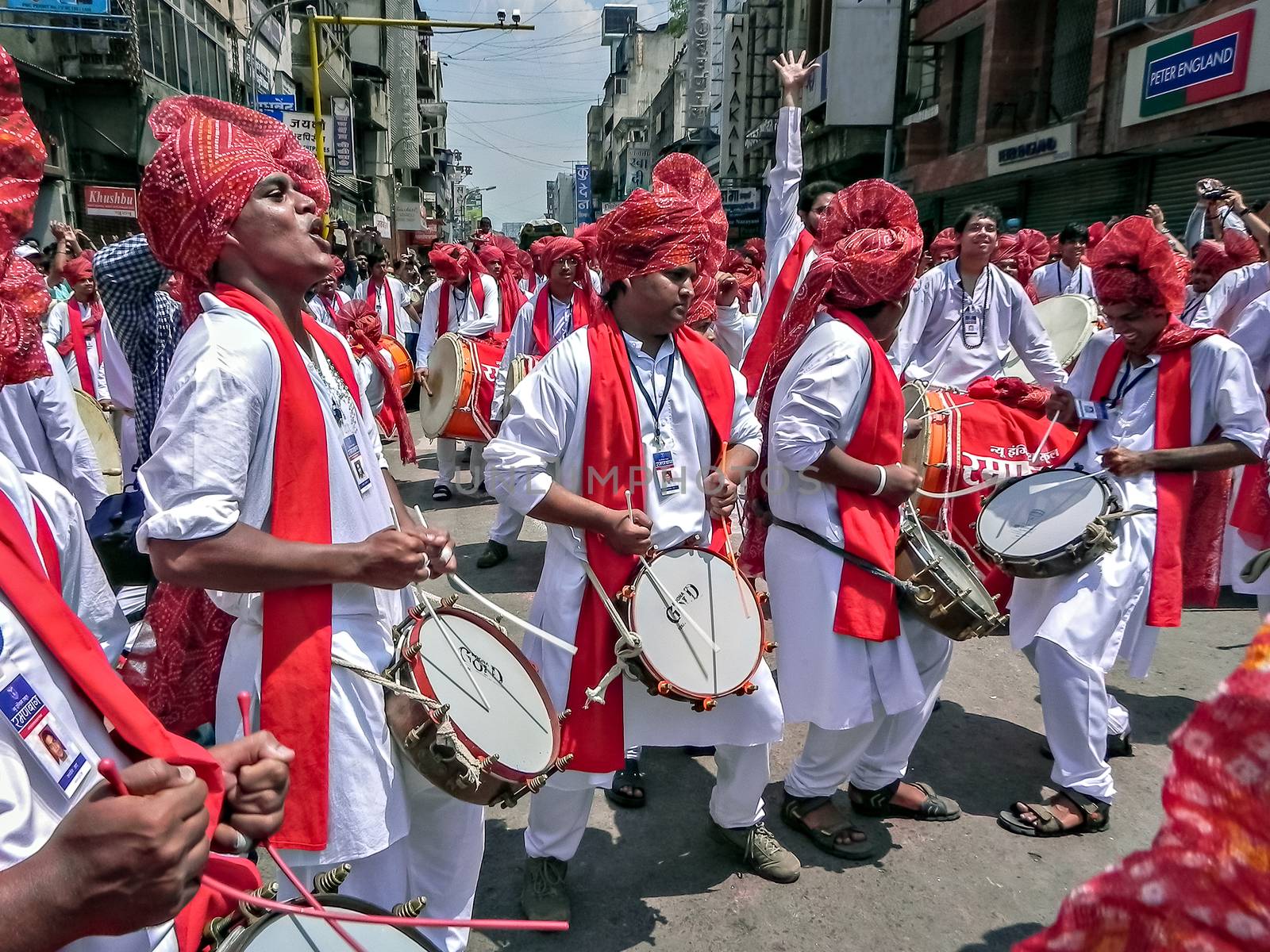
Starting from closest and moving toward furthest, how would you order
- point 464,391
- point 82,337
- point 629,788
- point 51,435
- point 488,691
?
point 488,691
point 629,788
point 51,435
point 464,391
point 82,337

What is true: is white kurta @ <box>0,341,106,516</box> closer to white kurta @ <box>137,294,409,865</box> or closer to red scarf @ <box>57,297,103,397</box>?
white kurta @ <box>137,294,409,865</box>

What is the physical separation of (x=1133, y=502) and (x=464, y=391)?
195 inches

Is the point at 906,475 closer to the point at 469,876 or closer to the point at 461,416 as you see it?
the point at 469,876

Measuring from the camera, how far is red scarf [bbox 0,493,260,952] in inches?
Answer: 42.4

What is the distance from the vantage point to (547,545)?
349cm

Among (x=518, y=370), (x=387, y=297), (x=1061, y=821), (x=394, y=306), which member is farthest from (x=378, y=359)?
(x=394, y=306)

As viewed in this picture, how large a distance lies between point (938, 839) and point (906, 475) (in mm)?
1371

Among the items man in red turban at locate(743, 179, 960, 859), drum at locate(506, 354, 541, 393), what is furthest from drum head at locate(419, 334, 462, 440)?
man in red turban at locate(743, 179, 960, 859)

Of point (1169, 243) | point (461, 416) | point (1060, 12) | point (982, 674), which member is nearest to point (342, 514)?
point (1169, 243)

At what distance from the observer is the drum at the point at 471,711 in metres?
1.93

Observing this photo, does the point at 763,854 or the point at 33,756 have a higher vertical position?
the point at 33,756

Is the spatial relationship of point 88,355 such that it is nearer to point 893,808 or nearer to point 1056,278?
point 893,808

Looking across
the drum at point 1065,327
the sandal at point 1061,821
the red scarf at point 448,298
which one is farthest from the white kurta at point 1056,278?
the sandal at point 1061,821

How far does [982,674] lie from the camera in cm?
474
